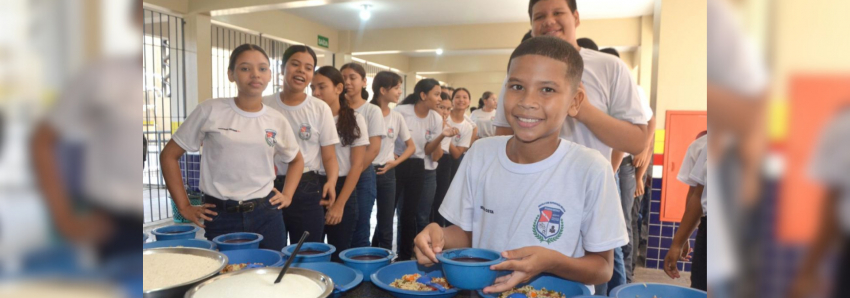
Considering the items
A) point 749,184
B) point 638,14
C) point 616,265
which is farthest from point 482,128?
point 749,184

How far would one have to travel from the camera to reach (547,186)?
1385 mm

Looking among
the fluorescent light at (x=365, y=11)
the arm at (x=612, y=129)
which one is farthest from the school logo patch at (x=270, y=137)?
the fluorescent light at (x=365, y=11)

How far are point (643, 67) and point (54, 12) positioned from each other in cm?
890

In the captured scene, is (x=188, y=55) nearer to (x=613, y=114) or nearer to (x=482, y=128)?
(x=482, y=128)

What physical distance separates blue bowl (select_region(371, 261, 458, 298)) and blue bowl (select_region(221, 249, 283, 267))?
0.29m

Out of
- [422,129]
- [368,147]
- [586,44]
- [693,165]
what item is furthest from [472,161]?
[422,129]

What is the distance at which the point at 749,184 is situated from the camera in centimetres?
18

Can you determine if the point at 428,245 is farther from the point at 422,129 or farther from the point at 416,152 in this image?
the point at 422,129

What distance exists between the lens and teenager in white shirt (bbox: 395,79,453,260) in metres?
4.40

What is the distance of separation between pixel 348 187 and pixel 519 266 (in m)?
2.22

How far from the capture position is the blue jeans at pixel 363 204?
354 centimetres

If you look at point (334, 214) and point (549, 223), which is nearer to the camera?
point (549, 223)

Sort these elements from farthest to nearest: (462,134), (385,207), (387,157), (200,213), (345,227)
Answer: (462,134) → (387,157) → (385,207) → (345,227) → (200,213)

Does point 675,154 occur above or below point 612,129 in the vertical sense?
below
